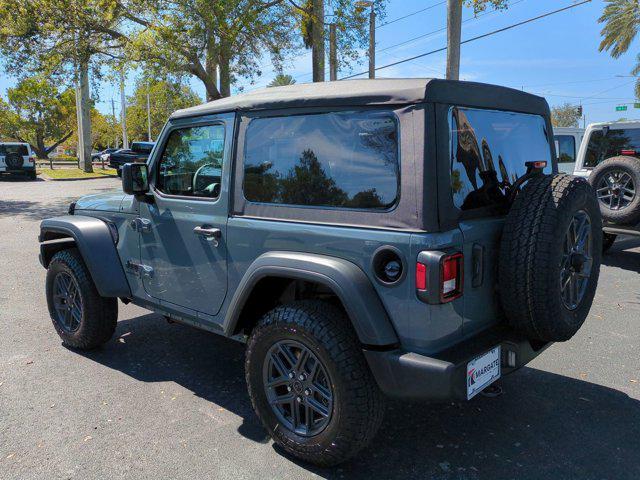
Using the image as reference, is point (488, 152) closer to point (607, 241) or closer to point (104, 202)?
point (104, 202)

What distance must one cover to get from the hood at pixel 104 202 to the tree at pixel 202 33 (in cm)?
1095

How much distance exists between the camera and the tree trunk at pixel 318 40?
1553cm

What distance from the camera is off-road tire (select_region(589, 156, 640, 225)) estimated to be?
656 centimetres

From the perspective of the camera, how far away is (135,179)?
11.7 ft

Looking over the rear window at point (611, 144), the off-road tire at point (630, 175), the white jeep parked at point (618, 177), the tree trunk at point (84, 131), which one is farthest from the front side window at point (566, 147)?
the tree trunk at point (84, 131)

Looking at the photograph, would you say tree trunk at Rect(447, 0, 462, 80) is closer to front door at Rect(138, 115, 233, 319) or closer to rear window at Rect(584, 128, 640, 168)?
rear window at Rect(584, 128, 640, 168)

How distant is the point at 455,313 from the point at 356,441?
0.79 meters

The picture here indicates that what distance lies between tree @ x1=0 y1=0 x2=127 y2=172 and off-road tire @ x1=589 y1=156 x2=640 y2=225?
46.9 feet

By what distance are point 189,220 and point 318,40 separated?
565 inches

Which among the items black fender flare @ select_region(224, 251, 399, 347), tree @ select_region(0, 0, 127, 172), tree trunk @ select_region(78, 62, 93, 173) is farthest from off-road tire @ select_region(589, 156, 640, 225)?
tree trunk @ select_region(78, 62, 93, 173)

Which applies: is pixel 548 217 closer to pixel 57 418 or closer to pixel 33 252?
pixel 57 418

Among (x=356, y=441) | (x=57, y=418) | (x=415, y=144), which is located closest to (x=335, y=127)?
(x=415, y=144)

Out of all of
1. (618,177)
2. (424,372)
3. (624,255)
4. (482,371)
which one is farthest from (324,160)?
(624,255)

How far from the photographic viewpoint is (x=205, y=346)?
14.6ft
